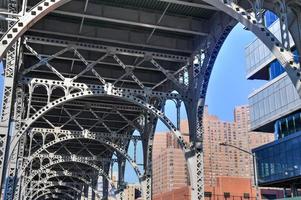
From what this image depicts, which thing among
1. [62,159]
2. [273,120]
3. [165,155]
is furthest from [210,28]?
[165,155]

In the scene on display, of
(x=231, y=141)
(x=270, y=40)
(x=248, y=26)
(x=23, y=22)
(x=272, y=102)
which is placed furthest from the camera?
(x=231, y=141)

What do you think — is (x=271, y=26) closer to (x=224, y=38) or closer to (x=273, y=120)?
(x=273, y=120)

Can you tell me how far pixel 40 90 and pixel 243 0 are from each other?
62.5ft

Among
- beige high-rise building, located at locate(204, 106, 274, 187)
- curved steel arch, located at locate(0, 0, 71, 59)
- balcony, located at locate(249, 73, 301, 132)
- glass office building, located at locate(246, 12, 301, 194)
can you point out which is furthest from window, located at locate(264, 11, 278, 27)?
beige high-rise building, located at locate(204, 106, 274, 187)

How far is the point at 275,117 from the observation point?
55.4 metres

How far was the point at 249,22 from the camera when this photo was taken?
48.2 ft

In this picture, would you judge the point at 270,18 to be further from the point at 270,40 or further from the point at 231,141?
the point at 231,141

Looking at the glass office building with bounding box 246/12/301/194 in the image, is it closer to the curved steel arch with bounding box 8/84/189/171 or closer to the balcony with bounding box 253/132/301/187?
the balcony with bounding box 253/132/301/187

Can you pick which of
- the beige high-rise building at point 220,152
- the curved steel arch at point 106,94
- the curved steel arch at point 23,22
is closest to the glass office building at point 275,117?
the curved steel arch at point 106,94

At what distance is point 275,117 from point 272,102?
6.56 ft

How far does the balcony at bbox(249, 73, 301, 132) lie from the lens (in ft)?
171

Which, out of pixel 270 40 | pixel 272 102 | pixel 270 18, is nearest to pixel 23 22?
pixel 270 40

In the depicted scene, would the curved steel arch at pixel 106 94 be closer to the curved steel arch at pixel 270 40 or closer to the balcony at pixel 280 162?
the curved steel arch at pixel 270 40

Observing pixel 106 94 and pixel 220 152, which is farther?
pixel 220 152
